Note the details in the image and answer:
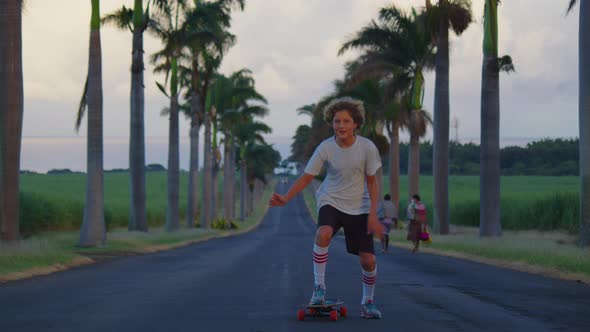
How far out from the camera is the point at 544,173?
4267 inches

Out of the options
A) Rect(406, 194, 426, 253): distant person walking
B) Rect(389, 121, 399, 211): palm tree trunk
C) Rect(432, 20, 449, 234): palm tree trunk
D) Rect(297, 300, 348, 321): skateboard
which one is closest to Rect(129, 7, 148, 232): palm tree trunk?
Rect(432, 20, 449, 234): palm tree trunk

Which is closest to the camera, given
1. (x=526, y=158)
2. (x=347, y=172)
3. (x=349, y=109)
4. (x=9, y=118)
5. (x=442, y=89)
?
(x=347, y=172)

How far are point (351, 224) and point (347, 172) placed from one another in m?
0.50

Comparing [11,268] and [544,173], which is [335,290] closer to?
[11,268]

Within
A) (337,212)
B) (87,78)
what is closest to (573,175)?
(87,78)

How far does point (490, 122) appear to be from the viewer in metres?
28.0

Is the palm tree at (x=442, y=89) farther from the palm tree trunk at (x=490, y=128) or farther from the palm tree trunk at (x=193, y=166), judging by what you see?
the palm tree trunk at (x=193, y=166)

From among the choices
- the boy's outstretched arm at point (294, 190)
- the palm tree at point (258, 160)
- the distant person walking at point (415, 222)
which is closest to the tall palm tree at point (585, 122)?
the distant person walking at point (415, 222)

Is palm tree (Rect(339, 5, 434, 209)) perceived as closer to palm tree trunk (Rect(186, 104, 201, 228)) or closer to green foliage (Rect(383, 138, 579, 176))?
palm tree trunk (Rect(186, 104, 201, 228))

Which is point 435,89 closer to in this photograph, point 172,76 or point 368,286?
point 172,76

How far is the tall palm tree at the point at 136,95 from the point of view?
34156mm

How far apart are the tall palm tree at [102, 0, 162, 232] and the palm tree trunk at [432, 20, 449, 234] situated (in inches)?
458

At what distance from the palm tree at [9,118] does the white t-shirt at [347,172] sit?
12994mm

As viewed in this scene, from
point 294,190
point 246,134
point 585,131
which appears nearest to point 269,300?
point 294,190
